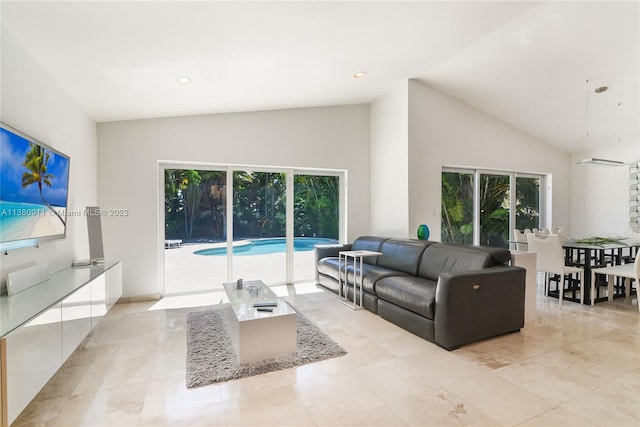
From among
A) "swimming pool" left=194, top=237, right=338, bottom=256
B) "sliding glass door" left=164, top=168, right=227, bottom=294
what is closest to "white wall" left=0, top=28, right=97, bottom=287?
"sliding glass door" left=164, top=168, right=227, bottom=294

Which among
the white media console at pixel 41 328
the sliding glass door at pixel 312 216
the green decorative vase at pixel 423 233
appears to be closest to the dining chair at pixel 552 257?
the green decorative vase at pixel 423 233

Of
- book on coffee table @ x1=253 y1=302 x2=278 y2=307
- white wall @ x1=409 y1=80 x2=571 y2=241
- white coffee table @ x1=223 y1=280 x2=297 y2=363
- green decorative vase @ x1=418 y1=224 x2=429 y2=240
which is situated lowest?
white coffee table @ x1=223 y1=280 x2=297 y2=363

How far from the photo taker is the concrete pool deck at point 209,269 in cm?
469

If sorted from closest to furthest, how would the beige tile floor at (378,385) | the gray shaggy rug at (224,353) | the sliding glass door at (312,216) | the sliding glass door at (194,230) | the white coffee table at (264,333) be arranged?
the beige tile floor at (378,385) → the gray shaggy rug at (224,353) → the white coffee table at (264,333) → the sliding glass door at (194,230) → the sliding glass door at (312,216)

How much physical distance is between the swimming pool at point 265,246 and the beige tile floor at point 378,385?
1.81 m

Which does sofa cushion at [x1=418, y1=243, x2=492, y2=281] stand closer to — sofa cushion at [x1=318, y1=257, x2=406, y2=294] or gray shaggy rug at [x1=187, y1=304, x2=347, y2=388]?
sofa cushion at [x1=318, y1=257, x2=406, y2=294]

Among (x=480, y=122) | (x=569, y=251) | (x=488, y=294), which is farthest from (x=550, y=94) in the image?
(x=488, y=294)

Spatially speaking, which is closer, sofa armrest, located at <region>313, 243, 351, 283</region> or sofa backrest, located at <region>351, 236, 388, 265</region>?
sofa backrest, located at <region>351, 236, 388, 265</region>

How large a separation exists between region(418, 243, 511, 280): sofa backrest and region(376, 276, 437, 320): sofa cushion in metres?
0.32

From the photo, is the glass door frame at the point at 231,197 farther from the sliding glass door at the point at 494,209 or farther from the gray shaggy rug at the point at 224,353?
the sliding glass door at the point at 494,209

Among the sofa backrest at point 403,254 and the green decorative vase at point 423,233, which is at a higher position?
the green decorative vase at point 423,233


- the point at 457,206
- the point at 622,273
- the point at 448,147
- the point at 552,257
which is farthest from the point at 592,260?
the point at 448,147

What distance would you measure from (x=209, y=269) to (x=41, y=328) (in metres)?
3.07

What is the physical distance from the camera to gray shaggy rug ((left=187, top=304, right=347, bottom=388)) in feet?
7.71
